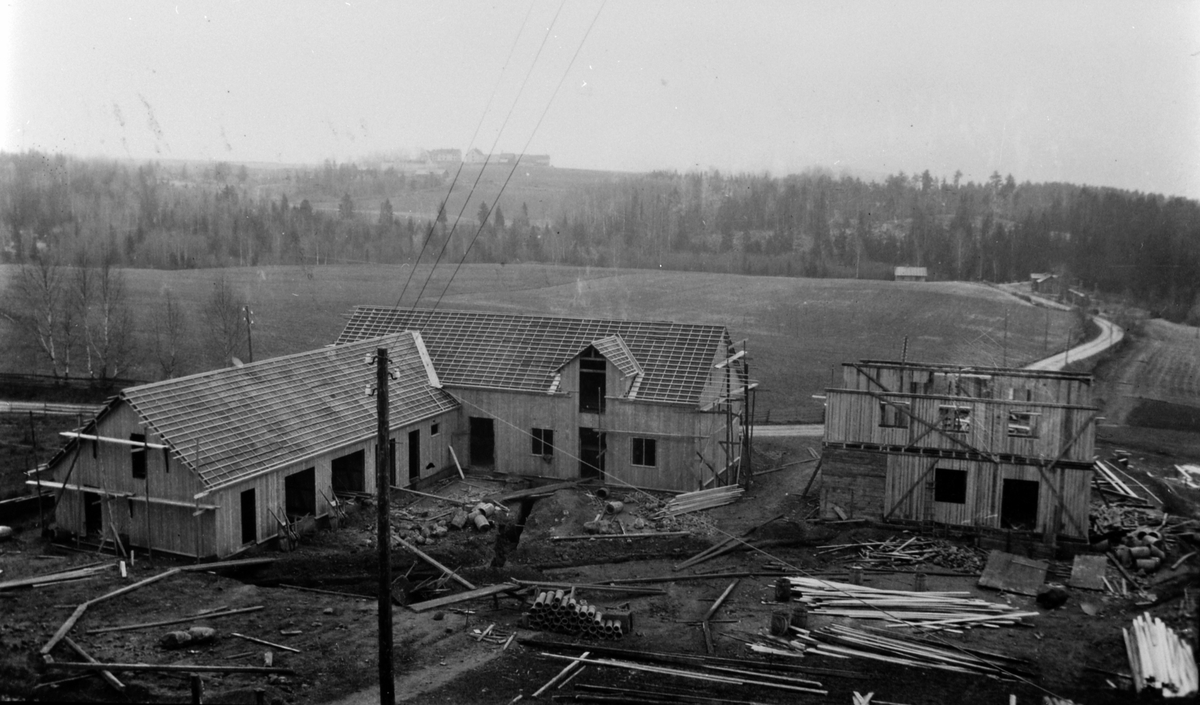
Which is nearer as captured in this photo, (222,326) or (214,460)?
(214,460)

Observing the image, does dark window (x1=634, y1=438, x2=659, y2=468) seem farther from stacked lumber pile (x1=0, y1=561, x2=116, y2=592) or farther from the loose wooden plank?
stacked lumber pile (x1=0, y1=561, x2=116, y2=592)

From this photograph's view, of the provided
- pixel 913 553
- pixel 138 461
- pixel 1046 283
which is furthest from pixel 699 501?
pixel 1046 283

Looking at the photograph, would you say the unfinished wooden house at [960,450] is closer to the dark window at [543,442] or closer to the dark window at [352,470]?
the dark window at [543,442]

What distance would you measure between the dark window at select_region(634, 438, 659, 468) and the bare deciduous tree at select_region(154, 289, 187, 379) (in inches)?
1425

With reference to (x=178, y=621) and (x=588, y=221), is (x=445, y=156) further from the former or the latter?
(x=178, y=621)

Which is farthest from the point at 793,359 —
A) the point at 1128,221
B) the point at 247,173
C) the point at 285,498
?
the point at 247,173

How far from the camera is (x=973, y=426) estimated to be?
99.7 ft

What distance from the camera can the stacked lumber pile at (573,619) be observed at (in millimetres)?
22375

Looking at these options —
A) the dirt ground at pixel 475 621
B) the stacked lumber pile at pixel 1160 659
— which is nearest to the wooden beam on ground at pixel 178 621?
the dirt ground at pixel 475 621

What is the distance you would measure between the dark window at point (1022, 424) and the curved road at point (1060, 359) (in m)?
17.4

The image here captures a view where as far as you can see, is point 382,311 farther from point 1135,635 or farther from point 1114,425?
point 1114,425

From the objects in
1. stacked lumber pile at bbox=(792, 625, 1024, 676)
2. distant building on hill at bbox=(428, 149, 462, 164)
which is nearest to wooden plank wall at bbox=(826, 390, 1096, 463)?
stacked lumber pile at bbox=(792, 625, 1024, 676)

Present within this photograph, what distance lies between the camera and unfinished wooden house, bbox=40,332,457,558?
88.6 feet

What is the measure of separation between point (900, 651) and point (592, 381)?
18543 millimetres
